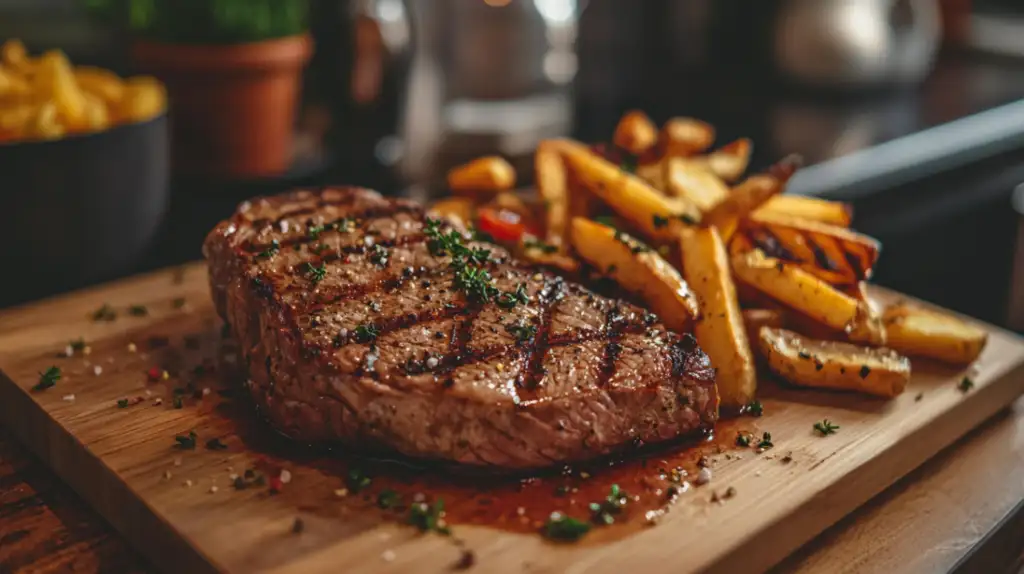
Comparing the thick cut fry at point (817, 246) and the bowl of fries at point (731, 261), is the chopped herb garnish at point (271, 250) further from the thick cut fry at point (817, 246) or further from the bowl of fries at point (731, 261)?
the thick cut fry at point (817, 246)

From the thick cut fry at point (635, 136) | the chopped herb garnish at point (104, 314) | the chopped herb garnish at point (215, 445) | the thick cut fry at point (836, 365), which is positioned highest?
the thick cut fry at point (635, 136)

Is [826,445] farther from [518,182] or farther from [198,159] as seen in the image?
[198,159]

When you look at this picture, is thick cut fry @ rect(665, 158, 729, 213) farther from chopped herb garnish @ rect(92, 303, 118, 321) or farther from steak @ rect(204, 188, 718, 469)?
chopped herb garnish @ rect(92, 303, 118, 321)

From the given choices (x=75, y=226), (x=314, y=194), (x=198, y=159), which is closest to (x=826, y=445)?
(x=314, y=194)

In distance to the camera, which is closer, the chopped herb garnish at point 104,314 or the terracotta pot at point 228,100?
the chopped herb garnish at point 104,314

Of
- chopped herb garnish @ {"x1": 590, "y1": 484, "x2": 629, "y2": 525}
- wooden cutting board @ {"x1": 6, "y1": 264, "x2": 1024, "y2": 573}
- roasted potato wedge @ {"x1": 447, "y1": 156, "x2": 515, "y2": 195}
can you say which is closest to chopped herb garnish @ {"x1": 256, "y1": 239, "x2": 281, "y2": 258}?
wooden cutting board @ {"x1": 6, "y1": 264, "x2": 1024, "y2": 573}

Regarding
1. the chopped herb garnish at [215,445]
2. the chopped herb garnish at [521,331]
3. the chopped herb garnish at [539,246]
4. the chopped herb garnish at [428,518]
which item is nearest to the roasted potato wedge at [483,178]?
the chopped herb garnish at [539,246]
